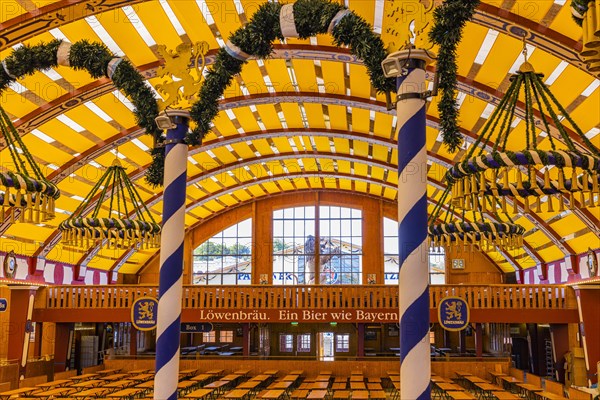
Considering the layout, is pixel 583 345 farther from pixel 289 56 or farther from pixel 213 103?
pixel 213 103

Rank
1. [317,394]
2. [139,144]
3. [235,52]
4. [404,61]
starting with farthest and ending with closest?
[139,144], [317,394], [235,52], [404,61]

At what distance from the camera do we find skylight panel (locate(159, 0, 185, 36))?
44.1 feet

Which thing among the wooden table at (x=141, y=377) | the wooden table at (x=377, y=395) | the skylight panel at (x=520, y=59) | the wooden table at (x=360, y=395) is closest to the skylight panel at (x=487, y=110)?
the skylight panel at (x=520, y=59)

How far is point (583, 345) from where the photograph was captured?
17.2 metres

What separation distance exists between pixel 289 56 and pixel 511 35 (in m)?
5.49

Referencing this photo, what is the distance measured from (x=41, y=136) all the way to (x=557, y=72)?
46.3 feet

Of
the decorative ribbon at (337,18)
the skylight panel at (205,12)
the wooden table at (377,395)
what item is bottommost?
the wooden table at (377,395)

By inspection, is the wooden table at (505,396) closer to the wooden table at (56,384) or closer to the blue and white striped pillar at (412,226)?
the wooden table at (56,384)

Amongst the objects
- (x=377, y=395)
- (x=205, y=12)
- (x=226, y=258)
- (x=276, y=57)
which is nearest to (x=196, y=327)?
(x=377, y=395)

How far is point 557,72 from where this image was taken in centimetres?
1395

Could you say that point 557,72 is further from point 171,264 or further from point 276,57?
point 171,264

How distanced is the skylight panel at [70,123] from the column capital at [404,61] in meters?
15.8

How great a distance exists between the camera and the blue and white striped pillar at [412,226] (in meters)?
3.19

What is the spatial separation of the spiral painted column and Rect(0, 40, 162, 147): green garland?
23.1 inches
